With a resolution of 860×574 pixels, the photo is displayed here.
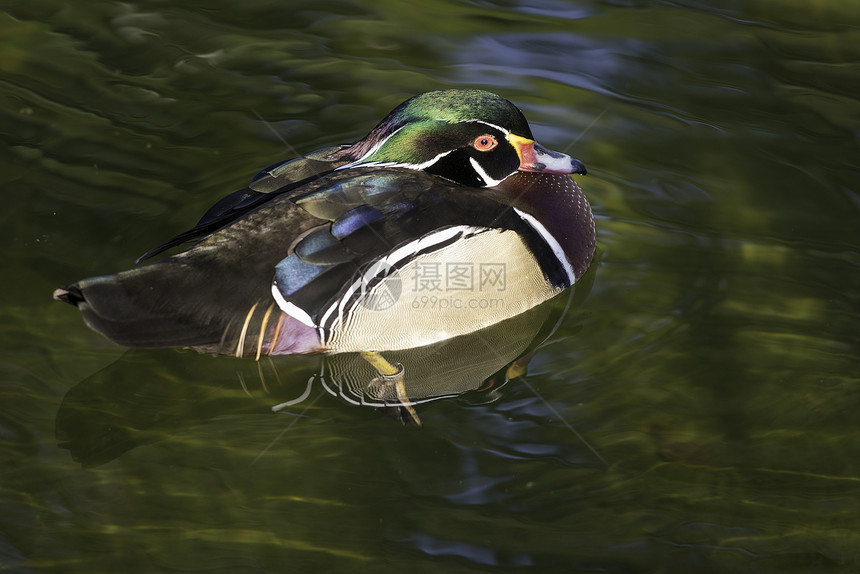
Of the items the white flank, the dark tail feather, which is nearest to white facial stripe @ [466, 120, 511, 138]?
the white flank

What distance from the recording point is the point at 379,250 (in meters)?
3.92

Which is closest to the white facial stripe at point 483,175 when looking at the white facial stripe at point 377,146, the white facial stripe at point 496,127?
the white facial stripe at point 496,127

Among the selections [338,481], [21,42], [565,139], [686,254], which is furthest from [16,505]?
[21,42]

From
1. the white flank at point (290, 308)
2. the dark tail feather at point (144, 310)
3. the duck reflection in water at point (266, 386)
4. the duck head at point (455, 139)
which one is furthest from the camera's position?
the duck head at point (455, 139)

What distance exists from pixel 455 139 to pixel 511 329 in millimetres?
919

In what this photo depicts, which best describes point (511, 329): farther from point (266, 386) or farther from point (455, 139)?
point (266, 386)

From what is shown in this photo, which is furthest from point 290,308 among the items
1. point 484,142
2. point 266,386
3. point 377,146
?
point 484,142

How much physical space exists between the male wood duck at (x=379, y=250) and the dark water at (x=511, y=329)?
296 mm

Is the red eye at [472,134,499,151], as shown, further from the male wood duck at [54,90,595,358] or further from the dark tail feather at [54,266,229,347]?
the dark tail feather at [54,266,229,347]

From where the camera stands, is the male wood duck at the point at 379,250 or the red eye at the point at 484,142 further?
the red eye at the point at 484,142

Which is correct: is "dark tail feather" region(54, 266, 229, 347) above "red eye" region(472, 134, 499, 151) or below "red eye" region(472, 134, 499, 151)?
below

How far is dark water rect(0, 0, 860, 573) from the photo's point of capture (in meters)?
3.32

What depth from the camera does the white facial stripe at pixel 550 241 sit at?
4380 mm

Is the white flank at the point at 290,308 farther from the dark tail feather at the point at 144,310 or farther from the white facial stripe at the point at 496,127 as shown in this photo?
the white facial stripe at the point at 496,127
